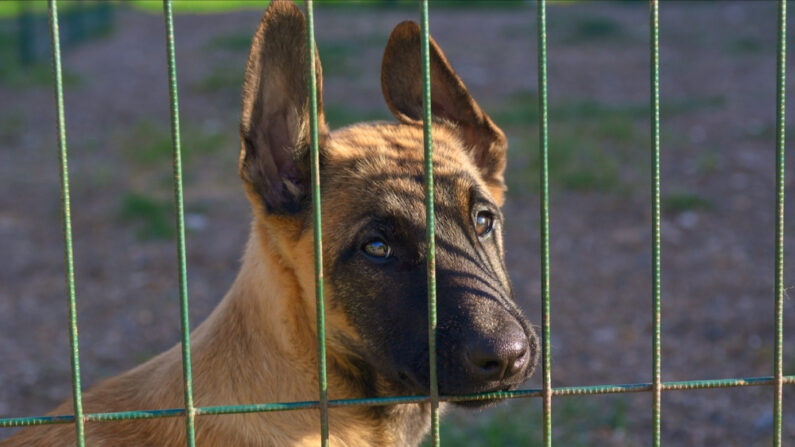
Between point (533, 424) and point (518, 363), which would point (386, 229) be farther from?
point (533, 424)

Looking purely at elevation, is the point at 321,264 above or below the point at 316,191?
below

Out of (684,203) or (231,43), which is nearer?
(684,203)

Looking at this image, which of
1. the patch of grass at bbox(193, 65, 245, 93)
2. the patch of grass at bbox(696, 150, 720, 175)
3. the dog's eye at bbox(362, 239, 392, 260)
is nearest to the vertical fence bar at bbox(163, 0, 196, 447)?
the dog's eye at bbox(362, 239, 392, 260)

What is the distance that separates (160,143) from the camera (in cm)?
978

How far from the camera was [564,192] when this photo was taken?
8.32 meters

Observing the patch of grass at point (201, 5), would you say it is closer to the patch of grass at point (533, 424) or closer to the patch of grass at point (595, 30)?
the patch of grass at point (595, 30)

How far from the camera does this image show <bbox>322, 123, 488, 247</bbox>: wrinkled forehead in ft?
9.78

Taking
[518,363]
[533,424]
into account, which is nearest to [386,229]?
[518,363]

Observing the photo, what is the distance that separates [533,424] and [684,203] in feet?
11.9

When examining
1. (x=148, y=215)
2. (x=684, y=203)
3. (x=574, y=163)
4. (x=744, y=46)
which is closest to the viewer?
(x=684, y=203)

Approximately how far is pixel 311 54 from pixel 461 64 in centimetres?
1114

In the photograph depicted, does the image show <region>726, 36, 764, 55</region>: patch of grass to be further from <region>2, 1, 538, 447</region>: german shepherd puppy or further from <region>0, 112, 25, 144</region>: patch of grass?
<region>2, 1, 538, 447</region>: german shepherd puppy

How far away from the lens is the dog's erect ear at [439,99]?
3.32 metres

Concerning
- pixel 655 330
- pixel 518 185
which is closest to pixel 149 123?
pixel 518 185
